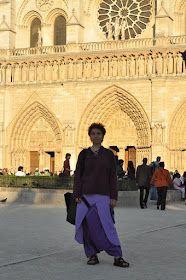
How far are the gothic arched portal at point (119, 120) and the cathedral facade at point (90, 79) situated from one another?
0.06 meters

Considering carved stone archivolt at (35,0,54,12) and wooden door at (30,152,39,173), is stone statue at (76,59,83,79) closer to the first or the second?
carved stone archivolt at (35,0,54,12)

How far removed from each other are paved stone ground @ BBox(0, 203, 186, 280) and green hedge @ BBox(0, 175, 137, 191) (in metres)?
4.37

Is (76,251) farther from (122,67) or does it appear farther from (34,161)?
(34,161)

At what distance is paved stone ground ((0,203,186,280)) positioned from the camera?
5691mm

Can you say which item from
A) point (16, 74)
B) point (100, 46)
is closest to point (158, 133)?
point (100, 46)

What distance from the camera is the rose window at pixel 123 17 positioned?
30750mm

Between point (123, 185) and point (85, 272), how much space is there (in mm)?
10109

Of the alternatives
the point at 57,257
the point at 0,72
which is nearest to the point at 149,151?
the point at 0,72

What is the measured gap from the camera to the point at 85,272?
578 centimetres

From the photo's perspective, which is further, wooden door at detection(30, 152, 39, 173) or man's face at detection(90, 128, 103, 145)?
wooden door at detection(30, 152, 39, 173)

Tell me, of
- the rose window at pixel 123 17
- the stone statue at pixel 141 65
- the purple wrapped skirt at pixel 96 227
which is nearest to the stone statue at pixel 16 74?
the rose window at pixel 123 17

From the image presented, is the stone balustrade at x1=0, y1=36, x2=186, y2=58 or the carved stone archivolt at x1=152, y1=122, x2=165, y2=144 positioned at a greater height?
the stone balustrade at x1=0, y1=36, x2=186, y2=58

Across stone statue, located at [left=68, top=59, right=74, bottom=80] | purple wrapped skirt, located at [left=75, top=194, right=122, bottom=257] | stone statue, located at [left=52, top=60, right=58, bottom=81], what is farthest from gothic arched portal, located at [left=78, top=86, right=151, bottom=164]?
purple wrapped skirt, located at [left=75, top=194, right=122, bottom=257]

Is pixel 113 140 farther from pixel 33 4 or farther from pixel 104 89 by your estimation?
pixel 33 4
